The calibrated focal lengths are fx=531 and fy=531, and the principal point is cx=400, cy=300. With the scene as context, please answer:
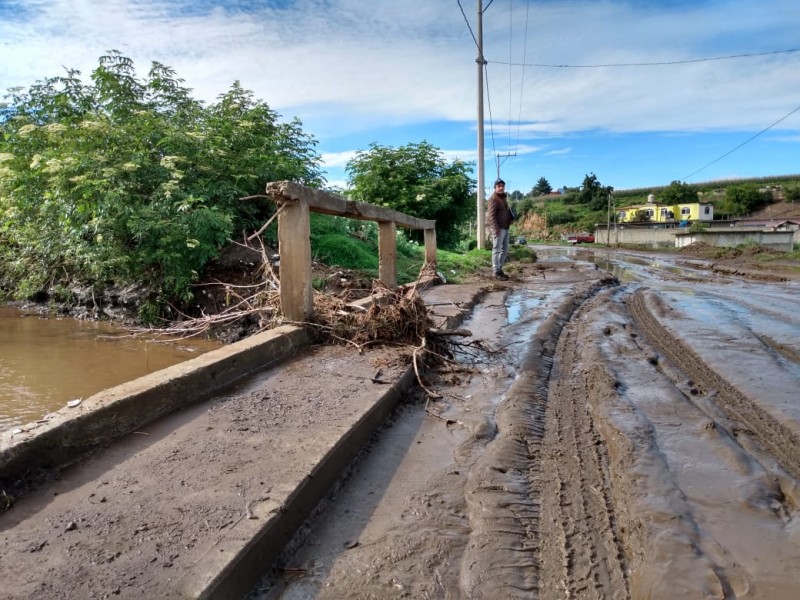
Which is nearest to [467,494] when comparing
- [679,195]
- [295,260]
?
[295,260]

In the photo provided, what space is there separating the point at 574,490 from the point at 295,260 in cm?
332

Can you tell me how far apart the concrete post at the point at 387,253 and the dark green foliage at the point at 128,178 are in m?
2.19

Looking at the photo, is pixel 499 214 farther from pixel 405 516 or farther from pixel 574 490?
pixel 405 516

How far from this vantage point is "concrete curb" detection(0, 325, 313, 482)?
2385 millimetres

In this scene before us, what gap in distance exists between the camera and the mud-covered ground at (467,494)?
1.87m

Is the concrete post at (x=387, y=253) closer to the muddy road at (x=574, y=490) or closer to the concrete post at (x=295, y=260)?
the concrete post at (x=295, y=260)

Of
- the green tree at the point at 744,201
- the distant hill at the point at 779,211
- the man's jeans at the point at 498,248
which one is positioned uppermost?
the green tree at the point at 744,201

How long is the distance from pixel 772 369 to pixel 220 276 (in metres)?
6.90

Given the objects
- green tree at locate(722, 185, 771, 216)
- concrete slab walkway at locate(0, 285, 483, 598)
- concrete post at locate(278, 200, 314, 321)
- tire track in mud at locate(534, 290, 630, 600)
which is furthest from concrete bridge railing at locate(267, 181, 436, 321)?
green tree at locate(722, 185, 771, 216)

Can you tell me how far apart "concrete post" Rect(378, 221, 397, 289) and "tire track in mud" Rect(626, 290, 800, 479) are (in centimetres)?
355

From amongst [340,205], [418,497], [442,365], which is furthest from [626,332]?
[418,497]

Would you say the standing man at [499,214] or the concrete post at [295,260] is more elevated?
the standing man at [499,214]

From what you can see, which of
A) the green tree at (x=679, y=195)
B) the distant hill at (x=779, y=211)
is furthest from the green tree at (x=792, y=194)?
the green tree at (x=679, y=195)

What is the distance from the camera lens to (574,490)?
2.56 metres
